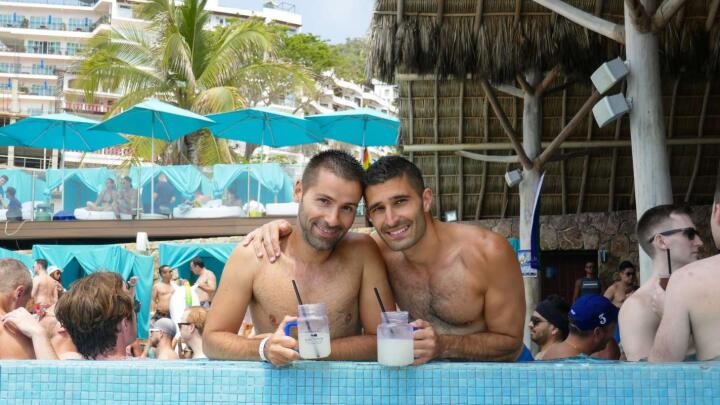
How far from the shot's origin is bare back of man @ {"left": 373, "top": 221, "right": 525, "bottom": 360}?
340 cm

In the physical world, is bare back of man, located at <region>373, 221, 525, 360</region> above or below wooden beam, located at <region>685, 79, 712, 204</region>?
below

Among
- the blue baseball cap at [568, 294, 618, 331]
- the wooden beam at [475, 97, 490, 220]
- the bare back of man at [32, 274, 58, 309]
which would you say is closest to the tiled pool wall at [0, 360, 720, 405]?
the blue baseball cap at [568, 294, 618, 331]

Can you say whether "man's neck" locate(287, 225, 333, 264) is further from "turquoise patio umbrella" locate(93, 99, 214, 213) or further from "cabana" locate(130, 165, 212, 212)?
"turquoise patio umbrella" locate(93, 99, 214, 213)

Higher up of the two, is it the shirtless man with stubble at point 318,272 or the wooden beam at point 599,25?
the wooden beam at point 599,25

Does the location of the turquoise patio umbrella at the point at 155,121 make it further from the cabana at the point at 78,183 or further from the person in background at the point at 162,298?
the person in background at the point at 162,298

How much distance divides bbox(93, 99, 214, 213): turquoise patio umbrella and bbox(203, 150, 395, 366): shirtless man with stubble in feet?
51.4

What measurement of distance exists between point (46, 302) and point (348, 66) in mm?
40349

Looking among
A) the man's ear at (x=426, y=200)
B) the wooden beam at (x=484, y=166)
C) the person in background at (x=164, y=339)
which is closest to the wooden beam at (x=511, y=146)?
the wooden beam at (x=484, y=166)

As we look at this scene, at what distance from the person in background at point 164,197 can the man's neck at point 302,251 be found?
15582 millimetres

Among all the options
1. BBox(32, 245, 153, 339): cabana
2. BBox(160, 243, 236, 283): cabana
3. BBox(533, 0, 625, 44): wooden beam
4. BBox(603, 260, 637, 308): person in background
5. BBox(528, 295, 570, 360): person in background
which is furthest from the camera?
BBox(160, 243, 236, 283): cabana

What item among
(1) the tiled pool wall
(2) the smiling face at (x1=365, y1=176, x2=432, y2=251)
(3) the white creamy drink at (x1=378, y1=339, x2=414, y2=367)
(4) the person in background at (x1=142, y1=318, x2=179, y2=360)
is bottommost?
(4) the person in background at (x1=142, y1=318, x2=179, y2=360)

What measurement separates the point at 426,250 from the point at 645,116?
3.69 meters

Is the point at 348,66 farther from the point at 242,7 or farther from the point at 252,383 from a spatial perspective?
the point at 252,383

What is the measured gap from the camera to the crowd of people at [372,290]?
10.3 ft
